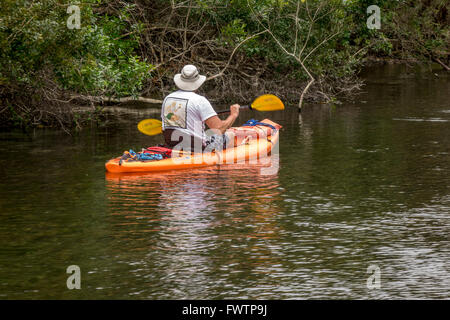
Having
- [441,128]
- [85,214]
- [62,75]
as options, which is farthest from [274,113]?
[85,214]

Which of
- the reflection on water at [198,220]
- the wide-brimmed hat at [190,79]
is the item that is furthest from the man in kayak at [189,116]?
the reflection on water at [198,220]

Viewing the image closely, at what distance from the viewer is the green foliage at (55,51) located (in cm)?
1328

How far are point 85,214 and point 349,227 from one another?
2.90 metres

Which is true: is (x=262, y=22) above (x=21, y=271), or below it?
above

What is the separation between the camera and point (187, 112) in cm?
1268

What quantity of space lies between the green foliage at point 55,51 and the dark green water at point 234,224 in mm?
1252

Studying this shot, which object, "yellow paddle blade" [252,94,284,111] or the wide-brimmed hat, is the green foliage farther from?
"yellow paddle blade" [252,94,284,111]

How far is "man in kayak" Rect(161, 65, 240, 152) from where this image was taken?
41.6ft

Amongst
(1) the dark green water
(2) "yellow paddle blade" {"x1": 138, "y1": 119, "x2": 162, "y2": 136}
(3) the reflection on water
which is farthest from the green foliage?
(3) the reflection on water

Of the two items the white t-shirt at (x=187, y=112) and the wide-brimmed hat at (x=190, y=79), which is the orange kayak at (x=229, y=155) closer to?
the white t-shirt at (x=187, y=112)

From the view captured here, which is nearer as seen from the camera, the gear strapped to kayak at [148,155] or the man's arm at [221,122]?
the gear strapped to kayak at [148,155]

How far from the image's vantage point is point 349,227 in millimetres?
8898

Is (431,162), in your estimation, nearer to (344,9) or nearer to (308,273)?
(308,273)

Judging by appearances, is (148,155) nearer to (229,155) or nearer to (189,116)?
(189,116)
